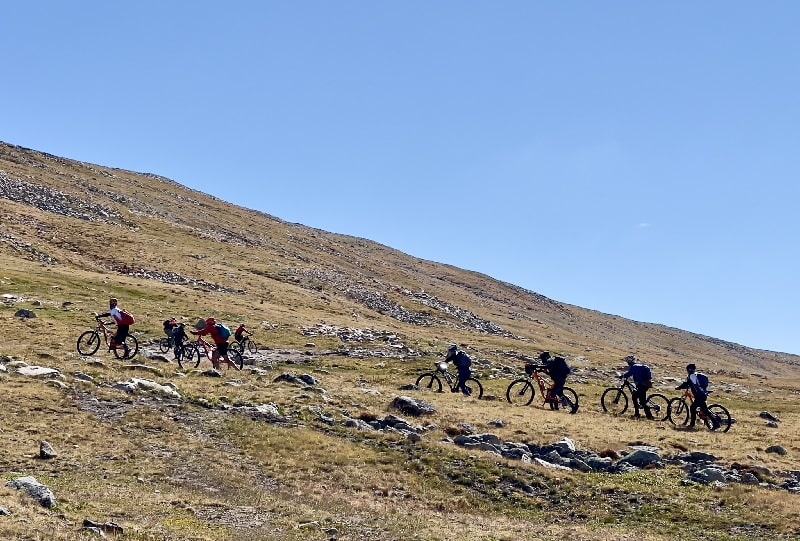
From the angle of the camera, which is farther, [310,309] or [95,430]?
[310,309]

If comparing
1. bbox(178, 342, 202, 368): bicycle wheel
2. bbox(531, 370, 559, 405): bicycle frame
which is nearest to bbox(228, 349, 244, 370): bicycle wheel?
bbox(178, 342, 202, 368): bicycle wheel

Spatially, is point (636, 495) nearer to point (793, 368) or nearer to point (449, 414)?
point (449, 414)

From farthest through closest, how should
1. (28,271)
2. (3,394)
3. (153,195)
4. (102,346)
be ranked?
1. (153,195)
2. (28,271)
3. (102,346)
4. (3,394)

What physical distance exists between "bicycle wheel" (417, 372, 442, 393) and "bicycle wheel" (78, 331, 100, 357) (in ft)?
50.7

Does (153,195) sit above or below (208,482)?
above

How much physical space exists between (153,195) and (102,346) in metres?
101

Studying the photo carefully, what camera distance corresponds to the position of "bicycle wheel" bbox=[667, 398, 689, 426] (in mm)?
31670

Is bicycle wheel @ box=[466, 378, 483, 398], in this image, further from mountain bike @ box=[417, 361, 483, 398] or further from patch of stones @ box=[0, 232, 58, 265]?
patch of stones @ box=[0, 232, 58, 265]

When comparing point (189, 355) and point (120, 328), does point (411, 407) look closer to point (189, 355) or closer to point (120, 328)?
point (189, 355)

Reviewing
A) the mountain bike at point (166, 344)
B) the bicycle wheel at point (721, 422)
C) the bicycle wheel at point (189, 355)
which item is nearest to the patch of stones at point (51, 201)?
the mountain bike at point (166, 344)

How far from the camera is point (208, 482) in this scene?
1788cm

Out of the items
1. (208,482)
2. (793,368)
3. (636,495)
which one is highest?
(793,368)

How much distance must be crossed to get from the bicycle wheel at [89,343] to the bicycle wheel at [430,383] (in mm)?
15463

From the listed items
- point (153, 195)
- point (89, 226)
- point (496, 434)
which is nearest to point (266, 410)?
point (496, 434)
